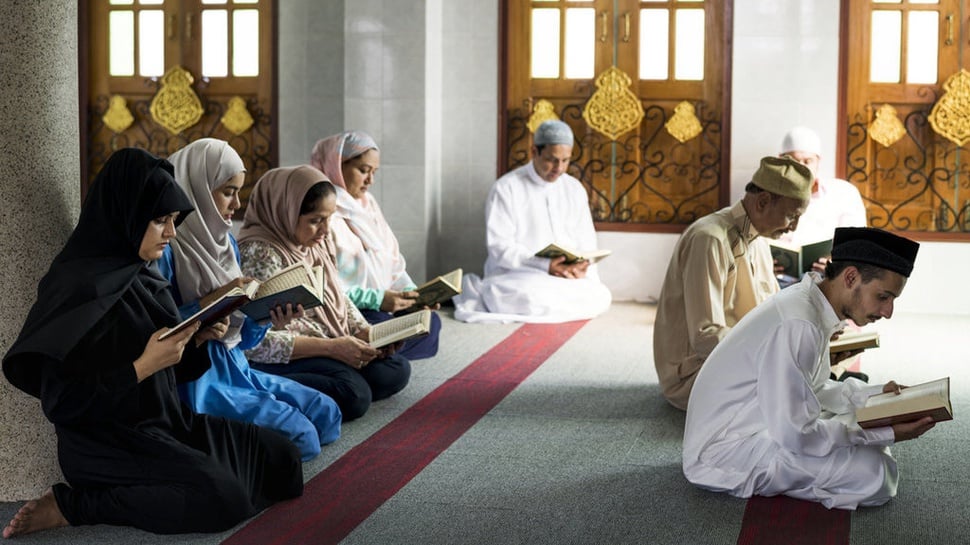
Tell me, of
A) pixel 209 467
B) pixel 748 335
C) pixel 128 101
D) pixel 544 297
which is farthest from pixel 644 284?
pixel 209 467

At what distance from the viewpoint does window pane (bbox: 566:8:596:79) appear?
324 inches

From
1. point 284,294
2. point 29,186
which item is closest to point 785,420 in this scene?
point 284,294

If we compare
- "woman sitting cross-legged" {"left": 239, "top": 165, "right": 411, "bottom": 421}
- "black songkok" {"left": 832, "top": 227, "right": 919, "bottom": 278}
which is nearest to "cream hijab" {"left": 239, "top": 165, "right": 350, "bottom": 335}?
"woman sitting cross-legged" {"left": 239, "top": 165, "right": 411, "bottom": 421}

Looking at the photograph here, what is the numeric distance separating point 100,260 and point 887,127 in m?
5.81

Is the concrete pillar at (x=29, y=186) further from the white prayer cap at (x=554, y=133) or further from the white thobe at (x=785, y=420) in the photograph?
the white prayer cap at (x=554, y=133)

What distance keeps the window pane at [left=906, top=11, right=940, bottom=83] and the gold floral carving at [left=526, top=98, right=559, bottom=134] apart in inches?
90.1

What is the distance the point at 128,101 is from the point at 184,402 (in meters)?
5.27

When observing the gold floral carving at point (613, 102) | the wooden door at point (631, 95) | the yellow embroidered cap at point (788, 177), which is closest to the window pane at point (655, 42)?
the wooden door at point (631, 95)

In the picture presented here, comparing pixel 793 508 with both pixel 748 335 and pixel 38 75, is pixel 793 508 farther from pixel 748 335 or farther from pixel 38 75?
pixel 38 75

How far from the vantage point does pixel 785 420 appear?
3.63 meters

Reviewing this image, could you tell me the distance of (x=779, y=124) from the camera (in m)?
7.93

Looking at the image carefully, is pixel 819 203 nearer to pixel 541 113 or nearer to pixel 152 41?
pixel 541 113

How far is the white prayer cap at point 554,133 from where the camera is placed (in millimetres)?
7684

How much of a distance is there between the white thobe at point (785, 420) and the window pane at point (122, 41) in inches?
237
